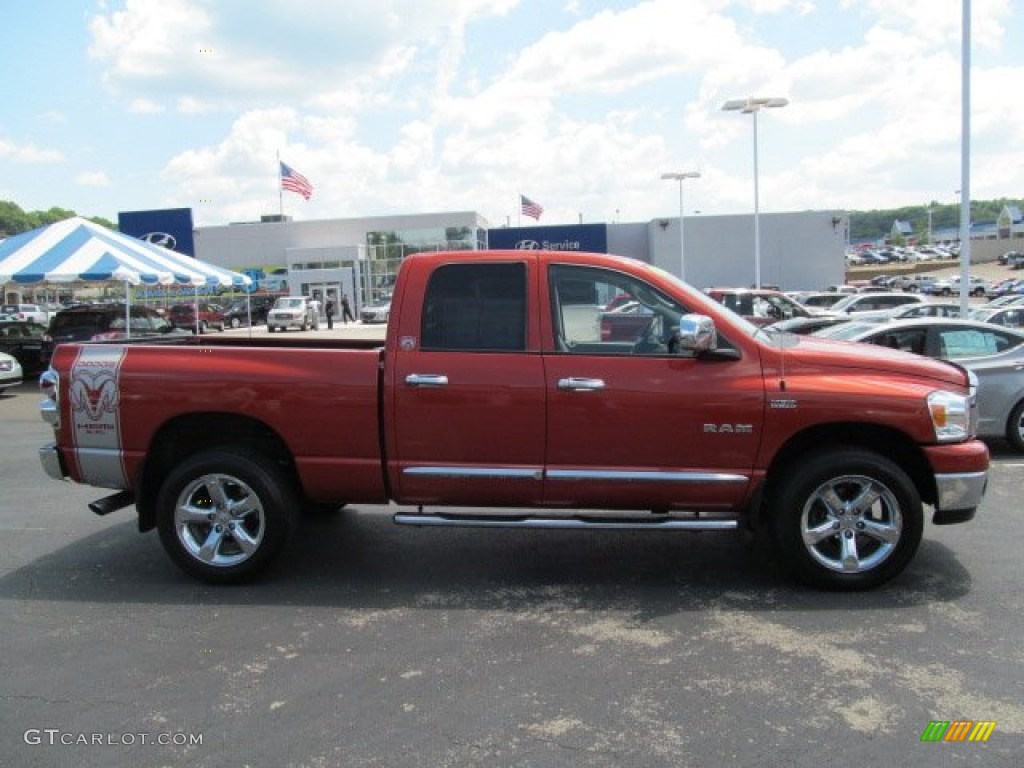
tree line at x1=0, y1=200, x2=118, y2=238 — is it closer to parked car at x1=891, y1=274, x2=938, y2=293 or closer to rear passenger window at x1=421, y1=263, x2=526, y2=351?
parked car at x1=891, y1=274, x2=938, y2=293

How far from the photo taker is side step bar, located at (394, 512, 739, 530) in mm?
4766

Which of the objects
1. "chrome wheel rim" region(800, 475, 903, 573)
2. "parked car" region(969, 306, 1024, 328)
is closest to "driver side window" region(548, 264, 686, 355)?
"chrome wheel rim" region(800, 475, 903, 573)

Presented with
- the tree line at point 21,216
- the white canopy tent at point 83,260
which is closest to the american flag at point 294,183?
the white canopy tent at point 83,260

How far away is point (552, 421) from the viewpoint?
478 cm

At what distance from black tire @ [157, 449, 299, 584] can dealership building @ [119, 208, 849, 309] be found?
43.6 m

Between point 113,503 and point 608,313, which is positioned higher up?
point 608,313

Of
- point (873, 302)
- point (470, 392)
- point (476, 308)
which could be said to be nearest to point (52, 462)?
point (470, 392)

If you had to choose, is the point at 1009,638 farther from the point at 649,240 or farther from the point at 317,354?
the point at 649,240

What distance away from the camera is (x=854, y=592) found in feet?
15.9

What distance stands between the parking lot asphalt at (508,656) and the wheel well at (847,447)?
23.0 inches

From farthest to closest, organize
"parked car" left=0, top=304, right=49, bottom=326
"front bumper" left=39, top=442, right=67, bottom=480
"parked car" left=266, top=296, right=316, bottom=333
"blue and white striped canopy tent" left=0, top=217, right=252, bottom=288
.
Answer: "parked car" left=0, top=304, right=49, bottom=326, "parked car" left=266, top=296, right=316, bottom=333, "blue and white striped canopy tent" left=0, top=217, right=252, bottom=288, "front bumper" left=39, top=442, right=67, bottom=480

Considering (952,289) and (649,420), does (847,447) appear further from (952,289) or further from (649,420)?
(952,289)

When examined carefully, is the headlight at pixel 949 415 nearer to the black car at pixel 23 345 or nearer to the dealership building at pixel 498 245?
the black car at pixel 23 345

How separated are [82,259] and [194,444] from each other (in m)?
14.7
